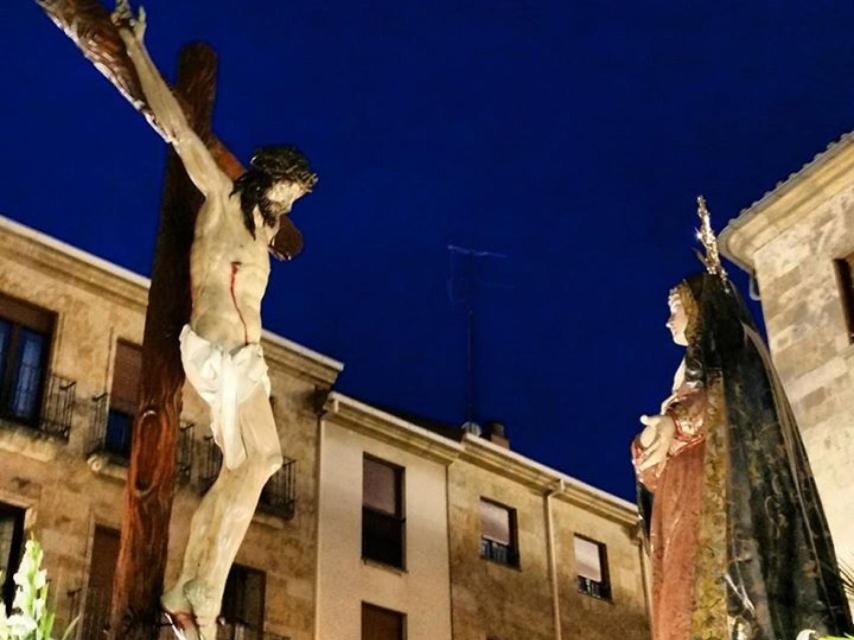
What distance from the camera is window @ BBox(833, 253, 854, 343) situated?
1359cm

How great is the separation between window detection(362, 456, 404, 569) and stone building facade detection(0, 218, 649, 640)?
0.03 metres

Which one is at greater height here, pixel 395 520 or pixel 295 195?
pixel 395 520

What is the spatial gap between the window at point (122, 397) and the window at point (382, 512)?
4.68 meters

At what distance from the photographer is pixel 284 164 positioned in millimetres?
6297

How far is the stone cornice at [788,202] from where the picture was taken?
1388 centimetres

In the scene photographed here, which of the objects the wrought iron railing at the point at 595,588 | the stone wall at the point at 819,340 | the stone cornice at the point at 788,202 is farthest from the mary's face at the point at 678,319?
the wrought iron railing at the point at 595,588

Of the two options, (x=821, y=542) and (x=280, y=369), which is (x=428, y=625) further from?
(x=821, y=542)

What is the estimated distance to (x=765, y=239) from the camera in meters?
14.8

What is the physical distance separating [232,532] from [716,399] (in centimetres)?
225

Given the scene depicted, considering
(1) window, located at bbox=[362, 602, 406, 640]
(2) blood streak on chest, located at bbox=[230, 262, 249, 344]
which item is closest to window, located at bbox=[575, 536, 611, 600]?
(1) window, located at bbox=[362, 602, 406, 640]

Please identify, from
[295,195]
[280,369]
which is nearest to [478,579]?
[280,369]

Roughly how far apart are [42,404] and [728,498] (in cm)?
1513

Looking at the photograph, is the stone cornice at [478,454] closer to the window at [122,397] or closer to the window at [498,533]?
the window at [498,533]

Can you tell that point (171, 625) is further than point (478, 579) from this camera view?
No
